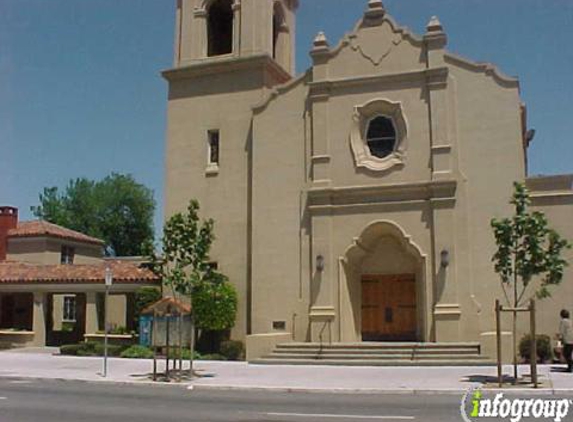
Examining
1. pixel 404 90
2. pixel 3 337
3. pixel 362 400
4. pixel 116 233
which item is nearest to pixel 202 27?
pixel 404 90

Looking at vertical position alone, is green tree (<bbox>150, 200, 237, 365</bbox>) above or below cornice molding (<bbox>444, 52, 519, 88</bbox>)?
below

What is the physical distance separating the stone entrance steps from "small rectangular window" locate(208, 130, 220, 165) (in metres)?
8.84

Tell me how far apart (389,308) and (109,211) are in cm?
4690

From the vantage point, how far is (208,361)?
26.4 meters

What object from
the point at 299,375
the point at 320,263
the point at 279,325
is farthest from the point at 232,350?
the point at 299,375

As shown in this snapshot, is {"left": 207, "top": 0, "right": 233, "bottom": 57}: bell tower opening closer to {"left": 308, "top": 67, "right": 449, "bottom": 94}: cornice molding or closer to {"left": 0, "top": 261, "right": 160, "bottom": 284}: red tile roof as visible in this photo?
{"left": 308, "top": 67, "right": 449, "bottom": 94}: cornice molding

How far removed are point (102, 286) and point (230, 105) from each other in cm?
998

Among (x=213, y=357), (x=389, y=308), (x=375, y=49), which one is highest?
(x=375, y=49)

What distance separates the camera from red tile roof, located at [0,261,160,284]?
3203 centimetres

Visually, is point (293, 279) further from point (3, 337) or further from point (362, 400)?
point (3, 337)

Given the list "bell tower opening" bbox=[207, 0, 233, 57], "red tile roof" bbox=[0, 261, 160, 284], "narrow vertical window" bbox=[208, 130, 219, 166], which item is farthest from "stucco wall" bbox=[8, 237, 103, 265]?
"bell tower opening" bbox=[207, 0, 233, 57]

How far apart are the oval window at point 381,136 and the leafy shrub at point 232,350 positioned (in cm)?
874

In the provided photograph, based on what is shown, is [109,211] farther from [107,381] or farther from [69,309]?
[107,381]

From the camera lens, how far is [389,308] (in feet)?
90.7
